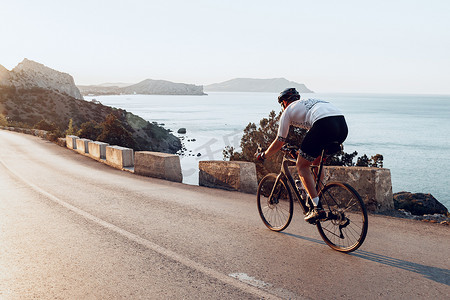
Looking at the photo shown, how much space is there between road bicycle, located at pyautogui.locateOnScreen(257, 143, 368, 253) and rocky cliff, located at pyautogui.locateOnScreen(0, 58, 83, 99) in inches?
3707

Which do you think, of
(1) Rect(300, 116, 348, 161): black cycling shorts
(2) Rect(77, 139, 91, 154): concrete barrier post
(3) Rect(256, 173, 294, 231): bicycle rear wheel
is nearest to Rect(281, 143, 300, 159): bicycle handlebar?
(1) Rect(300, 116, 348, 161): black cycling shorts

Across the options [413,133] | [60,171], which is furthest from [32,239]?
[413,133]

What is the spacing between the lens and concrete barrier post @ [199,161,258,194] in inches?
351

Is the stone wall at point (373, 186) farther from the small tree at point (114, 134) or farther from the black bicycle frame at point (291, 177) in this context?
the small tree at point (114, 134)

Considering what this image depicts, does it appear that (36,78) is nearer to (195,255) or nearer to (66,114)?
(66,114)

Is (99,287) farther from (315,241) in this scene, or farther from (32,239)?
(315,241)

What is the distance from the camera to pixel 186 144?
233 ft

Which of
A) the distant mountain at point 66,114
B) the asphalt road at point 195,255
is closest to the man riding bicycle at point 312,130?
the asphalt road at point 195,255

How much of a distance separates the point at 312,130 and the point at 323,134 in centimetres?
14

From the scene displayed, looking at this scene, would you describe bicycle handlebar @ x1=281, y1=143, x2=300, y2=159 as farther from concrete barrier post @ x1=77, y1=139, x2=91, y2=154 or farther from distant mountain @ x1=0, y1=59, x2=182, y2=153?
distant mountain @ x1=0, y1=59, x2=182, y2=153

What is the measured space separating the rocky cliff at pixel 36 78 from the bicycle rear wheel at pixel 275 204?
93.8 m

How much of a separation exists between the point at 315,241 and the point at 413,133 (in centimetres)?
9272

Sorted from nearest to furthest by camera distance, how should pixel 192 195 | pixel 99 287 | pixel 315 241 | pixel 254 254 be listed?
1. pixel 99 287
2. pixel 254 254
3. pixel 315 241
4. pixel 192 195

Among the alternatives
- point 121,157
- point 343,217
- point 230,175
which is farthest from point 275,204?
point 121,157
